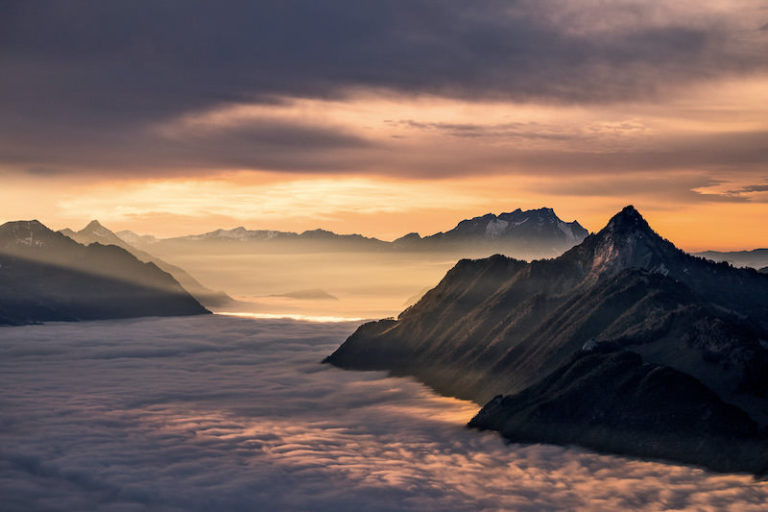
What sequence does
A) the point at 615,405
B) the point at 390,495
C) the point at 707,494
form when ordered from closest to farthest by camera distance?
the point at 707,494, the point at 390,495, the point at 615,405

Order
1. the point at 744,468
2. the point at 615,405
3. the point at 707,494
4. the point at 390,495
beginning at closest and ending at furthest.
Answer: the point at 707,494 < the point at 744,468 < the point at 390,495 < the point at 615,405

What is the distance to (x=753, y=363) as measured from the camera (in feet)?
641

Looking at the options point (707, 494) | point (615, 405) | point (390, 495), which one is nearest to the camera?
point (707, 494)

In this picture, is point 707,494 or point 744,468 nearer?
point 707,494

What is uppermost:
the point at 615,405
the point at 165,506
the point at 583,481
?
the point at 615,405

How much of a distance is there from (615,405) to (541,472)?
28.3 meters

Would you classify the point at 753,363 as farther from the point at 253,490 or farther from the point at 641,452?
the point at 253,490

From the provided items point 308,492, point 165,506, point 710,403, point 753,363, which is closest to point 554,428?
point 710,403

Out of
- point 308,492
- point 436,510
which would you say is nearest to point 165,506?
point 308,492

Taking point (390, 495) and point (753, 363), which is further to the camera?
point (753, 363)

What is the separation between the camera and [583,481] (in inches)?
6836

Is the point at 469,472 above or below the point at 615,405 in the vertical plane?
below

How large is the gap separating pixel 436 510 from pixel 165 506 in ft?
223

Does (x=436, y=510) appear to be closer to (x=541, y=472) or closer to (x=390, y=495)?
(x=390, y=495)
